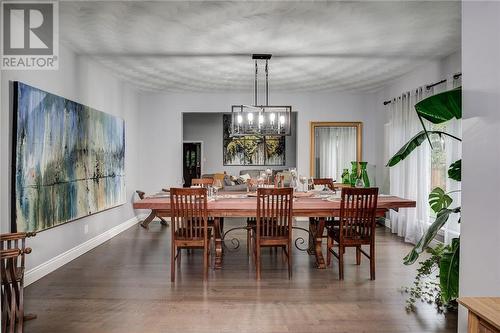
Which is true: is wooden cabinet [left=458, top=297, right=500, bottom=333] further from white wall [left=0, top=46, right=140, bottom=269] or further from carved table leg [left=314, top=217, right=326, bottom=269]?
white wall [left=0, top=46, right=140, bottom=269]

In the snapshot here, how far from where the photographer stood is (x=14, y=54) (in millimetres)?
3561

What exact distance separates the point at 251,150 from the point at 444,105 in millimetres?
9447

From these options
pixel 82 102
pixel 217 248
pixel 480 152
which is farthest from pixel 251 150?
pixel 480 152

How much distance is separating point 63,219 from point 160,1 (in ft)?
8.89

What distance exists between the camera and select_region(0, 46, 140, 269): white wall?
3309 mm

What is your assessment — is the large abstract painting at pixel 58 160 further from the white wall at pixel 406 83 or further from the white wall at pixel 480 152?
the white wall at pixel 406 83

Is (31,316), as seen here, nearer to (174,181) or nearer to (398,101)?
(174,181)

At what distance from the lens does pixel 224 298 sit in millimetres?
3229

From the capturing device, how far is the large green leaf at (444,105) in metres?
2.11

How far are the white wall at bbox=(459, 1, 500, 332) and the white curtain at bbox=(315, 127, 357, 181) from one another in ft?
23.6

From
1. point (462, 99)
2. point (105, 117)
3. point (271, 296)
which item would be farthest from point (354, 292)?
point (105, 117)

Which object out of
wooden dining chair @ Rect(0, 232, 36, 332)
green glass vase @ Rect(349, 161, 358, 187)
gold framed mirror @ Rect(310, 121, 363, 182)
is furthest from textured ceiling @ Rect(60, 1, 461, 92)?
gold framed mirror @ Rect(310, 121, 363, 182)

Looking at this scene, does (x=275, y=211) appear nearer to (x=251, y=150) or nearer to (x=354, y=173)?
(x=354, y=173)

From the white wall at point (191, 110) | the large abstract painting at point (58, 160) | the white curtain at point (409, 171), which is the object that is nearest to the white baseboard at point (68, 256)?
the large abstract painting at point (58, 160)
